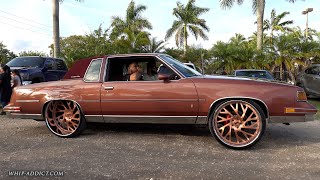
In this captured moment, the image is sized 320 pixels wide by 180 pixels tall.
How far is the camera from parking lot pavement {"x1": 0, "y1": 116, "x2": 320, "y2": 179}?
3.87 metres

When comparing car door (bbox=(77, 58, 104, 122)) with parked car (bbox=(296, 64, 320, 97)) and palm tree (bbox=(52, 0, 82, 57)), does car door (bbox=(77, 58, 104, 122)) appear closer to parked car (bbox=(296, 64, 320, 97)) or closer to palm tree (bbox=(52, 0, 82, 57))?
parked car (bbox=(296, 64, 320, 97))

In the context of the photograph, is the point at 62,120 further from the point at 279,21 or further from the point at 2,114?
the point at 279,21

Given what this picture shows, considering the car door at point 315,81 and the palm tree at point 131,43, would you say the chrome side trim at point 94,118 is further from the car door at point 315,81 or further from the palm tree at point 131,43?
the palm tree at point 131,43

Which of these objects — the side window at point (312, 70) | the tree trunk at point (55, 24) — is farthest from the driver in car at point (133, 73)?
the tree trunk at point (55, 24)

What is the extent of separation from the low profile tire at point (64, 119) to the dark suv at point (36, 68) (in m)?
4.78

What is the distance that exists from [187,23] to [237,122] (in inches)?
1191

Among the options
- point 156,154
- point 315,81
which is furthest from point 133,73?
point 315,81

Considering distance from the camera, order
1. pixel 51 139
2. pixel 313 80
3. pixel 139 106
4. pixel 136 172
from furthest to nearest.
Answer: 1. pixel 313 80
2. pixel 51 139
3. pixel 139 106
4. pixel 136 172

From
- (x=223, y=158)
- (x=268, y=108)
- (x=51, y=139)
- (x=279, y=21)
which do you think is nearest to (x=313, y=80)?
(x=268, y=108)

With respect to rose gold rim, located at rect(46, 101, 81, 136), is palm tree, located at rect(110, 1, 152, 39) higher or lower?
higher

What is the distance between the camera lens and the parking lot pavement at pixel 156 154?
12.7 ft

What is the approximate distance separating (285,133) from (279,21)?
37663 mm

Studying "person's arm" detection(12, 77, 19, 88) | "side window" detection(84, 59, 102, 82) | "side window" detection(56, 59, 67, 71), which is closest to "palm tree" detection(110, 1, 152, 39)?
"side window" detection(56, 59, 67, 71)

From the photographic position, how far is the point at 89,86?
18.3 feet
